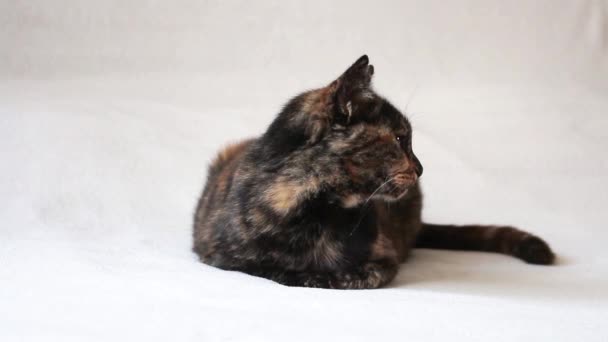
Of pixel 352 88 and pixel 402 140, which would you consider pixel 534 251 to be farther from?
pixel 352 88

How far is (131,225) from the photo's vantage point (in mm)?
3355

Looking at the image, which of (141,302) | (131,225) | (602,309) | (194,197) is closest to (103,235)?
(131,225)

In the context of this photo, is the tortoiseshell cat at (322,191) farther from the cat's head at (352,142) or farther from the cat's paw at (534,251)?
the cat's paw at (534,251)

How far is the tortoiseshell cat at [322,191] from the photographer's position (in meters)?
2.53

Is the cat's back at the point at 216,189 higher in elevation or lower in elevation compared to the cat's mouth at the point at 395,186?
lower

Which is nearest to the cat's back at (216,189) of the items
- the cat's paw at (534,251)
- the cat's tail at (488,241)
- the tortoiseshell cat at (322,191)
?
the tortoiseshell cat at (322,191)

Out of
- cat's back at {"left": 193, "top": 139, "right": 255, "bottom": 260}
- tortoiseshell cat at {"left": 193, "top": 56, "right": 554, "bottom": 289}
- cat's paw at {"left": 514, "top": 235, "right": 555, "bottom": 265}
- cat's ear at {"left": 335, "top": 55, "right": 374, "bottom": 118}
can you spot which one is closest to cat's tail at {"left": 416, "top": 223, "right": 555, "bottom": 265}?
Answer: cat's paw at {"left": 514, "top": 235, "right": 555, "bottom": 265}

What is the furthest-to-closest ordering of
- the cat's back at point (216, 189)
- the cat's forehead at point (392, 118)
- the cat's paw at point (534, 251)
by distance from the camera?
the cat's paw at point (534, 251), the cat's back at point (216, 189), the cat's forehead at point (392, 118)

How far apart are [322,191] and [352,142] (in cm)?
17

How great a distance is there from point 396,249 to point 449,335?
3.03 ft

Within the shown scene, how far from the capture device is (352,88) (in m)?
2.52

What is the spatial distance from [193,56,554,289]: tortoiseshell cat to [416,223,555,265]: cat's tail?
26.4 inches

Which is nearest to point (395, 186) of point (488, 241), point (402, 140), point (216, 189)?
point (402, 140)

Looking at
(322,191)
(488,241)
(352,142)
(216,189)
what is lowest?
(488,241)
